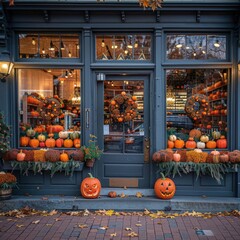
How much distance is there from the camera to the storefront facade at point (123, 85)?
25.7 ft

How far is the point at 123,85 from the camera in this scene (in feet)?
26.8

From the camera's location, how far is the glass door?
8062 mm

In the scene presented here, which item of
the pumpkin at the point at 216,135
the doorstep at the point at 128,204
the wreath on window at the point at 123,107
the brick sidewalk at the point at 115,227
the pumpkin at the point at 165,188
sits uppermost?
the wreath on window at the point at 123,107

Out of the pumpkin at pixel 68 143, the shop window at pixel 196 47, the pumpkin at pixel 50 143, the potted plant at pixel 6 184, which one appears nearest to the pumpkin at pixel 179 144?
the shop window at pixel 196 47

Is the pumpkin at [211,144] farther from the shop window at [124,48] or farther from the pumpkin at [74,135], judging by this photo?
the pumpkin at [74,135]

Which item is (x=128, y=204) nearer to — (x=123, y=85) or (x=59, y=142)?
(x=59, y=142)

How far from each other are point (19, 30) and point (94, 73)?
187cm

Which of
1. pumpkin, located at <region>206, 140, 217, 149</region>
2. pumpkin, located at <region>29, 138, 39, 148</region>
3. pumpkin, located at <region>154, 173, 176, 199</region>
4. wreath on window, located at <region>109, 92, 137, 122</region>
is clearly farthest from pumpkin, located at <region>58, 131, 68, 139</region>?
pumpkin, located at <region>206, 140, 217, 149</region>

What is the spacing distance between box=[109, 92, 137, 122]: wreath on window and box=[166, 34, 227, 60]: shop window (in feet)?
4.13

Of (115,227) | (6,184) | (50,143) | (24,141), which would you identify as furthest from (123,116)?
(6,184)

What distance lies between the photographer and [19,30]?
798cm

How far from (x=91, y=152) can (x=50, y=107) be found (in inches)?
57.1

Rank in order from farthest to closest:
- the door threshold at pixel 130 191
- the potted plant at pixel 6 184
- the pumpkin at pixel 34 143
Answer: the pumpkin at pixel 34 143, the door threshold at pixel 130 191, the potted plant at pixel 6 184

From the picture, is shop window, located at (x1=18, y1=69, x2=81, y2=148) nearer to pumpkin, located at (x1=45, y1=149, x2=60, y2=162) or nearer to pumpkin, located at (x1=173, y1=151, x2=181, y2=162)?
pumpkin, located at (x1=45, y1=149, x2=60, y2=162)
